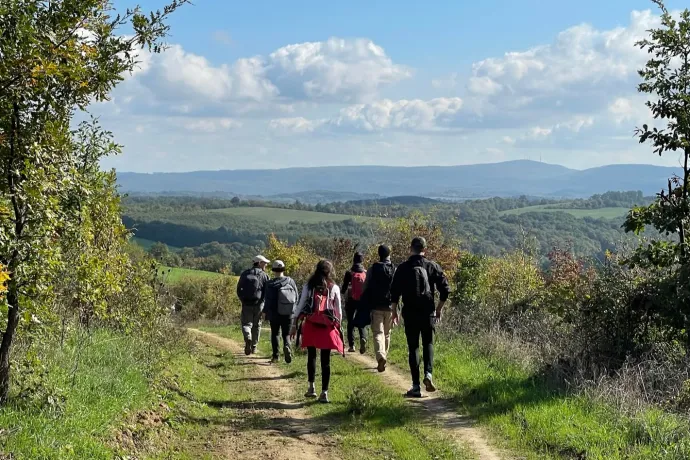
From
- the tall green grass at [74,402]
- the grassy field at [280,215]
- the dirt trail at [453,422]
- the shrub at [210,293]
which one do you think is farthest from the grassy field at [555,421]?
the grassy field at [280,215]

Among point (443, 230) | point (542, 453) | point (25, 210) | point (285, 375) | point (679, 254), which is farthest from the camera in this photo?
point (443, 230)

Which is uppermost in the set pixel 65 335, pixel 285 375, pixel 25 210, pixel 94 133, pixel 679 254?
pixel 94 133

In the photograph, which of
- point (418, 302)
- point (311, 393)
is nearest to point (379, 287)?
point (418, 302)

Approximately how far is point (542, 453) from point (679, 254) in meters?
4.70

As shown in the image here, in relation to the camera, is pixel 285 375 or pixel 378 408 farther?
pixel 285 375

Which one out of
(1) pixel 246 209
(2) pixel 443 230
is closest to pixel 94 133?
(2) pixel 443 230

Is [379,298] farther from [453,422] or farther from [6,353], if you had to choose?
[6,353]

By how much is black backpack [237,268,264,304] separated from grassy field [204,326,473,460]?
311 centimetres

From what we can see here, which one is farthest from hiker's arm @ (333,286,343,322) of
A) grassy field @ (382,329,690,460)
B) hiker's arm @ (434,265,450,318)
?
grassy field @ (382,329,690,460)

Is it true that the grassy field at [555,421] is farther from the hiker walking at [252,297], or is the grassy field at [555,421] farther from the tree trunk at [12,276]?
the tree trunk at [12,276]

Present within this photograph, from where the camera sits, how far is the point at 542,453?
6.46 meters

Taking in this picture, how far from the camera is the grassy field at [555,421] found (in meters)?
6.18

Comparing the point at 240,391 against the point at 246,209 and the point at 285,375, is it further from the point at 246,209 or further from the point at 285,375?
the point at 246,209

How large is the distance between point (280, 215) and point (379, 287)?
138m
